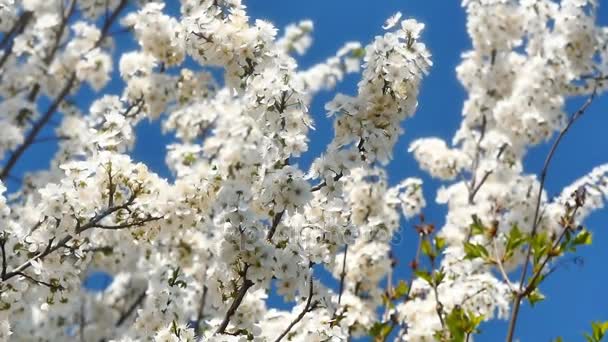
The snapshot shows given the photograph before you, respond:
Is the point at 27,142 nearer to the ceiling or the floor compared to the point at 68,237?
nearer to the ceiling

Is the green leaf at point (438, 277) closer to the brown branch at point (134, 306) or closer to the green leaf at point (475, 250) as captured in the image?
the green leaf at point (475, 250)

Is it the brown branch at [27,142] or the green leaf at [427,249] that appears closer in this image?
the green leaf at [427,249]

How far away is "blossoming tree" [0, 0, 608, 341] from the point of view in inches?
154

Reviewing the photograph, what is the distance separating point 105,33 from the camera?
960 centimetres

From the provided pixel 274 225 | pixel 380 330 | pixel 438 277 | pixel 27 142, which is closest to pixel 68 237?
pixel 274 225

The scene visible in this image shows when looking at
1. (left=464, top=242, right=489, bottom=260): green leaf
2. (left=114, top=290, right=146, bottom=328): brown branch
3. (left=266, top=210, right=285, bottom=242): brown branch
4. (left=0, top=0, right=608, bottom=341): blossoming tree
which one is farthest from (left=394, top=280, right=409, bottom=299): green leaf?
(left=114, top=290, right=146, bottom=328): brown branch

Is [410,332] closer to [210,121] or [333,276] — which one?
[333,276]

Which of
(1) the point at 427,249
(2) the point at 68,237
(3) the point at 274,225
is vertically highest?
(1) the point at 427,249

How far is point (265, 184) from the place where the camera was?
3.80 metres

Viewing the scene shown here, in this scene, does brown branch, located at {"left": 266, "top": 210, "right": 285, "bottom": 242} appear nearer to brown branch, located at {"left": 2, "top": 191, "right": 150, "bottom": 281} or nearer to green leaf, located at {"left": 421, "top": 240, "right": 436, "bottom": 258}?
brown branch, located at {"left": 2, "top": 191, "right": 150, "bottom": 281}

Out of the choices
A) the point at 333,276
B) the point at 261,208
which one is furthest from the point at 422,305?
the point at 261,208

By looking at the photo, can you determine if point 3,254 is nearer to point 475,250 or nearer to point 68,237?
point 68,237

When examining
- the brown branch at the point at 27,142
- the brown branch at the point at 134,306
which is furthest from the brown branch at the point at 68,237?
the brown branch at the point at 134,306

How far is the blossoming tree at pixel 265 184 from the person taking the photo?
3.92m
